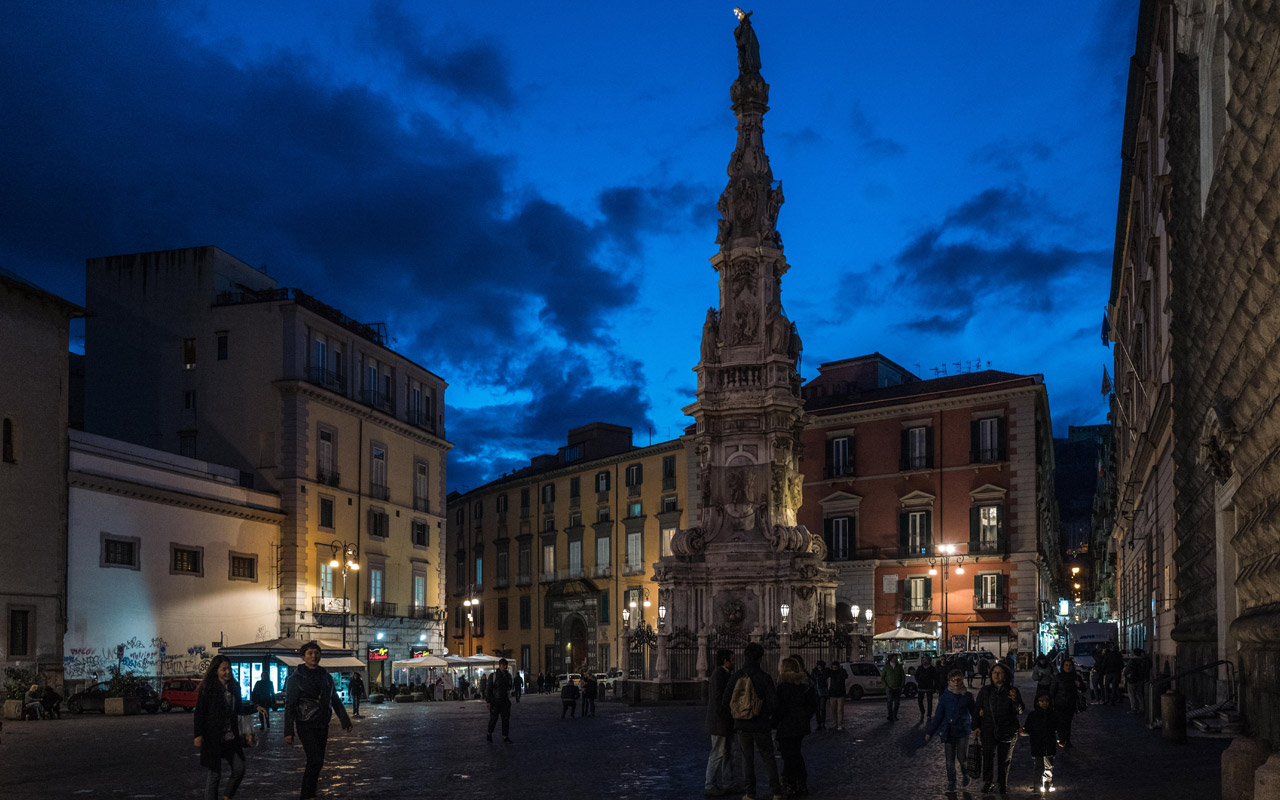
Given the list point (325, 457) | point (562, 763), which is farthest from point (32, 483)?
point (562, 763)

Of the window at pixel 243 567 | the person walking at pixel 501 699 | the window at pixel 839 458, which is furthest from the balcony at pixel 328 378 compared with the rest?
the person walking at pixel 501 699

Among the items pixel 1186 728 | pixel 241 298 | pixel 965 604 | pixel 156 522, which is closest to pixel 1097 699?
pixel 1186 728

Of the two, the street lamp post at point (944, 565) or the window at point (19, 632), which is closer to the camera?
the window at point (19, 632)

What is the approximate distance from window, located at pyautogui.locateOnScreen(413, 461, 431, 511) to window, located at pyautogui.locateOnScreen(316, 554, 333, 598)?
9.05 m

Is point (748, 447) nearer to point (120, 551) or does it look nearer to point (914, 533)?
point (120, 551)

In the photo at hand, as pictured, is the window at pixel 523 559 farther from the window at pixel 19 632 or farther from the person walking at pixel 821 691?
the person walking at pixel 821 691

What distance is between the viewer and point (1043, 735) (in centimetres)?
1420

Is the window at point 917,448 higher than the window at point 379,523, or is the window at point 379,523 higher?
the window at point 917,448

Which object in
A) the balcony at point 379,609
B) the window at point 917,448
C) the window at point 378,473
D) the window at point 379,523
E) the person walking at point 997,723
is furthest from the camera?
the window at point 917,448

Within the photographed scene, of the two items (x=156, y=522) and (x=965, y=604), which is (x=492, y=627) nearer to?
(x=965, y=604)

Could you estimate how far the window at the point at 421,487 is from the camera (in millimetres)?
63281

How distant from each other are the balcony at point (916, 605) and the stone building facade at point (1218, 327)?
27.3 m

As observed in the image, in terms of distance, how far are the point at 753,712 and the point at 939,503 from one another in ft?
160

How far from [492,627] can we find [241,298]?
117 feet
